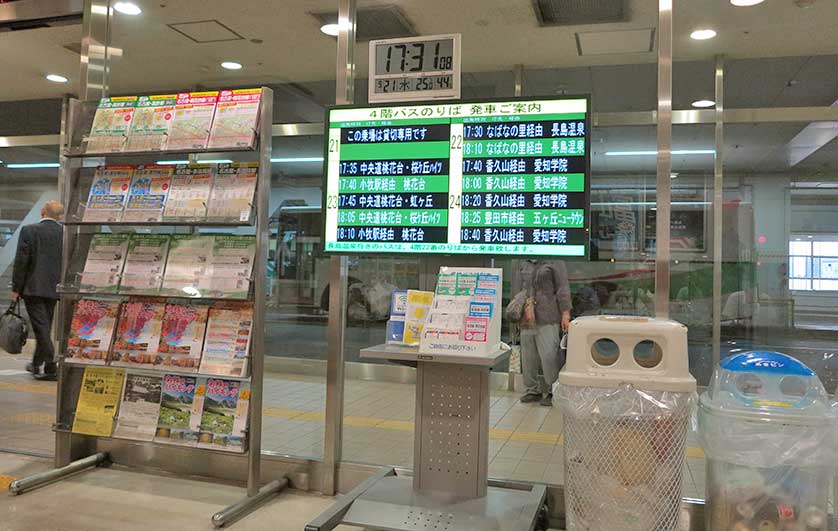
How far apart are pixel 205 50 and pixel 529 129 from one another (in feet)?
10.8

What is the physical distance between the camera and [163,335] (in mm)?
3381

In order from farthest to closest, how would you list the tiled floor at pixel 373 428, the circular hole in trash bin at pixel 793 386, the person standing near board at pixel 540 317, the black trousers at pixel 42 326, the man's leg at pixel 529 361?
the black trousers at pixel 42 326
the man's leg at pixel 529 361
the person standing near board at pixel 540 317
the tiled floor at pixel 373 428
the circular hole in trash bin at pixel 793 386

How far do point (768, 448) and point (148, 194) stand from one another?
3215 mm

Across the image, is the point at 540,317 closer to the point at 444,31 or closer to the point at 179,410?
the point at 444,31

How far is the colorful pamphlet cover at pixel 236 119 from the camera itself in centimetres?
321

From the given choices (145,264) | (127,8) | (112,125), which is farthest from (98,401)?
(127,8)

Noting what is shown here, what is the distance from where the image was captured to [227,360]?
3227 millimetres

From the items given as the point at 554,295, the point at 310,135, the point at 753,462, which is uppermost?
the point at 310,135

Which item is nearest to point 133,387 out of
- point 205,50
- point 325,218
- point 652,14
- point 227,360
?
point 227,360

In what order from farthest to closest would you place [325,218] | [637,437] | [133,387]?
1. [133,387]
2. [325,218]
3. [637,437]

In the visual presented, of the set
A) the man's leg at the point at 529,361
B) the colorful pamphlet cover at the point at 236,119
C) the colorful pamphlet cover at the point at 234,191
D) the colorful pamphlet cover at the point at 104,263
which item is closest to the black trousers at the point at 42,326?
the colorful pamphlet cover at the point at 104,263

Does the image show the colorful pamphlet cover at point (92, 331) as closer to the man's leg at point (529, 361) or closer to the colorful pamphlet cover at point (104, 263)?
the colorful pamphlet cover at point (104, 263)

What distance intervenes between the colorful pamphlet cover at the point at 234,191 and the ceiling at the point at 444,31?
856 millimetres

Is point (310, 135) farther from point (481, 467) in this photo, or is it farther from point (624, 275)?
point (481, 467)
